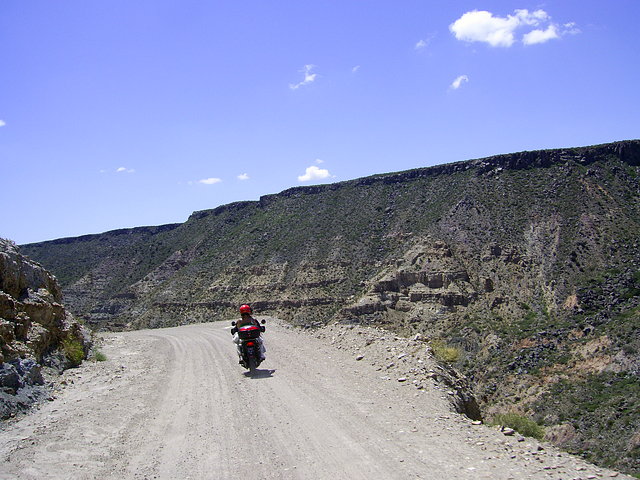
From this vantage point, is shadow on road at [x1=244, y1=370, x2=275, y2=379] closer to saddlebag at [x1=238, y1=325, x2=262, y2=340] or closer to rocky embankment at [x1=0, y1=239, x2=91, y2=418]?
saddlebag at [x1=238, y1=325, x2=262, y2=340]

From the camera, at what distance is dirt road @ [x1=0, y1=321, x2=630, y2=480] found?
672 centimetres

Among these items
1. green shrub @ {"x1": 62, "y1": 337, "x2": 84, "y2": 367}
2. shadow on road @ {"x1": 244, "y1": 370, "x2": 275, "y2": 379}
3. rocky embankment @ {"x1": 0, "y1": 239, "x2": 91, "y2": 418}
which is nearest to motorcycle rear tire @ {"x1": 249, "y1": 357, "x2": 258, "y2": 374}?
shadow on road @ {"x1": 244, "y1": 370, "x2": 275, "y2": 379}

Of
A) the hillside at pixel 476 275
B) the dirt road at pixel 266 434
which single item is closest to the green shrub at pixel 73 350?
the dirt road at pixel 266 434

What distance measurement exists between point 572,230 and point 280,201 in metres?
45.6

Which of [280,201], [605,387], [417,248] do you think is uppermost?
[280,201]

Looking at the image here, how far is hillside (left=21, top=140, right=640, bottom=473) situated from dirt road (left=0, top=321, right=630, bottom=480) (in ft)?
49.0

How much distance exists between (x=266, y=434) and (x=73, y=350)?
387 inches

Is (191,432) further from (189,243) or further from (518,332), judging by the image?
(189,243)

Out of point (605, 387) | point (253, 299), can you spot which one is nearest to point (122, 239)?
point (253, 299)

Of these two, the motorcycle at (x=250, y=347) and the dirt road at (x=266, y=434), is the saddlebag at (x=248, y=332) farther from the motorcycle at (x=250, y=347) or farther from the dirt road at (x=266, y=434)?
the dirt road at (x=266, y=434)

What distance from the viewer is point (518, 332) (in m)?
40.1

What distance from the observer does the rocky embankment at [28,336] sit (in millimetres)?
10312

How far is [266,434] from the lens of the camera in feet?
26.5

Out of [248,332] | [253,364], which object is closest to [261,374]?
[253,364]
